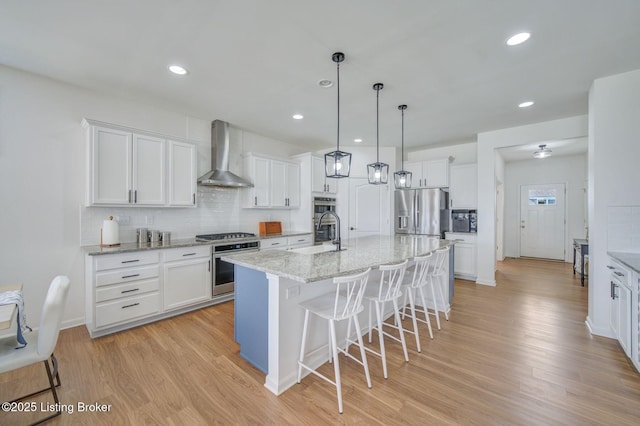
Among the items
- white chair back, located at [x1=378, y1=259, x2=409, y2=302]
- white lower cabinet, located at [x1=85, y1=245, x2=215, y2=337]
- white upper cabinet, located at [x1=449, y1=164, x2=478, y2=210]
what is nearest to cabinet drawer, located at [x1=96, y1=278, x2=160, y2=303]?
white lower cabinet, located at [x1=85, y1=245, x2=215, y2=337]

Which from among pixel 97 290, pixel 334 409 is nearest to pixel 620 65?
pixel 334 409

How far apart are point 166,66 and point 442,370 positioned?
12.3 feet

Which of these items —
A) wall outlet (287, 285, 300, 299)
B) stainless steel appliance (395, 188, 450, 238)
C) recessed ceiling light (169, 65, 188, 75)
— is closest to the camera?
wall outlet (287, 285, 300, 299)

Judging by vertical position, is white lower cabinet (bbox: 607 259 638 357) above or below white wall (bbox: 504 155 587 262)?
below

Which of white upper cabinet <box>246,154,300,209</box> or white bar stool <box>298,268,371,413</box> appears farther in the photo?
white upper cabinet <box>246,154,300,209</box>

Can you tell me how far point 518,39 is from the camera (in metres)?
2.11

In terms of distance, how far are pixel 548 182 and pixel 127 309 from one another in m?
9.18

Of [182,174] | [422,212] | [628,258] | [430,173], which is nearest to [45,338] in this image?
[182,174]

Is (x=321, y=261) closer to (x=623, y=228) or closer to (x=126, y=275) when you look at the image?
(x=126, y=275)

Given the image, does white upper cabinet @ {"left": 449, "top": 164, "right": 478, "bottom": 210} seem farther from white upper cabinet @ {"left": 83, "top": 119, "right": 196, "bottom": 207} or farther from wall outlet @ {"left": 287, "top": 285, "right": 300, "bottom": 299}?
white upper cabinet @ {"left": 83, "top": 119, "right": 196, "bottom": 207}

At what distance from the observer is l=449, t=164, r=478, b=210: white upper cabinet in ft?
16.3

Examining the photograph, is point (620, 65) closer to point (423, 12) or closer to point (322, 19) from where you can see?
point (423, 12)

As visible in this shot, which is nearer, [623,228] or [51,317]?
[51,317]

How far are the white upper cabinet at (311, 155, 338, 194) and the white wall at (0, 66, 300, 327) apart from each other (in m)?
2.69
